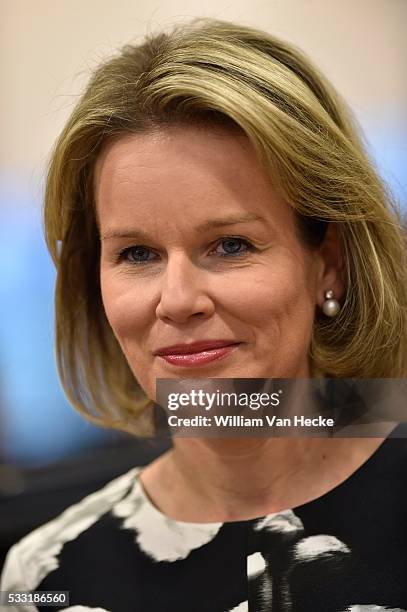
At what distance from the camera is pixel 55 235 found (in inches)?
48.8

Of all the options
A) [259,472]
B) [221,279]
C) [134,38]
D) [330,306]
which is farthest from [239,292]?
[134,38]

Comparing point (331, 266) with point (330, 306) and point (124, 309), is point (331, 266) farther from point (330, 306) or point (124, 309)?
point (124, 309)

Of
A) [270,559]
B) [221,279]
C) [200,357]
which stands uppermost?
[221,279]

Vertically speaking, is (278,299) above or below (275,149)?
below

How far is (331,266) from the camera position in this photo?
1148 millimetres

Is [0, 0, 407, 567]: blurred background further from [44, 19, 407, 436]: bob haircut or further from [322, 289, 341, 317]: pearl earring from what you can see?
[322, 289, 341, 317]: pearl earring

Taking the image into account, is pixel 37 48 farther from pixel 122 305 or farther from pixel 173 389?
pixel 173 389

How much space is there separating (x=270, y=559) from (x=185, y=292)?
37 centimetres

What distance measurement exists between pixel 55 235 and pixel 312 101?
412 millimetres

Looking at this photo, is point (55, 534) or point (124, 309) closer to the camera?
point (124, 309)

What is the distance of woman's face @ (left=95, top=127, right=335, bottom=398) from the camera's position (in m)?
1.08

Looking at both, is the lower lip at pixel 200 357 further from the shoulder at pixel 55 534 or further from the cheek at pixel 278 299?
the shoulder at pixel 55 534

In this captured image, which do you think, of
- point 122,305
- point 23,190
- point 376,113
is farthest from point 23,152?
point 376,113

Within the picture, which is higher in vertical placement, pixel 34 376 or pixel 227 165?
pixel 227 165
